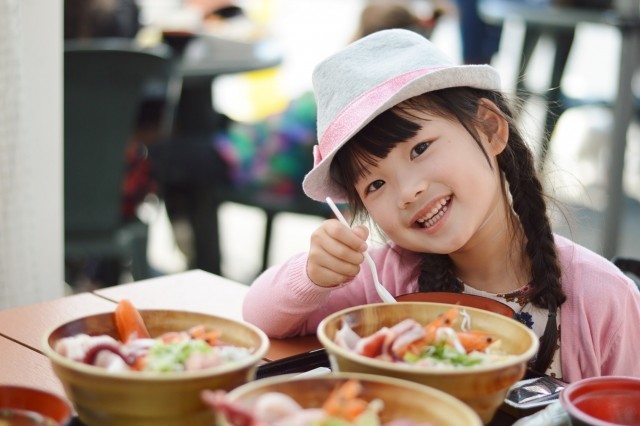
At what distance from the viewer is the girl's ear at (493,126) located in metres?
1.45

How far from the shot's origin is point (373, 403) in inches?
32.7

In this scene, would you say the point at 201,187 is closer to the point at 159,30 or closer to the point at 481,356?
the point at 159,30

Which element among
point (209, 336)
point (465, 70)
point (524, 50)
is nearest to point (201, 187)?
point (524, 50)

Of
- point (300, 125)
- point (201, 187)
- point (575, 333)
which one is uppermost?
point (575, 333)

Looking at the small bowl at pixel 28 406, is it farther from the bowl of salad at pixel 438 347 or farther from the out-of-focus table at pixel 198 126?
the out-of-focus table at pixel 198 126

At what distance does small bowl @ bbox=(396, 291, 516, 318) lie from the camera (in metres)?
1.22

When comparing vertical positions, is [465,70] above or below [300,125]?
above

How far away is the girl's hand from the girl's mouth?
4.3 inches

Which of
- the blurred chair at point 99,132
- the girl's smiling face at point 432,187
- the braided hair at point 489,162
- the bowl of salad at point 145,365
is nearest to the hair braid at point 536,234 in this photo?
the braided hair at point 489,162

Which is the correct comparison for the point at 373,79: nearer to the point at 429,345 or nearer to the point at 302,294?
the point at 302,294

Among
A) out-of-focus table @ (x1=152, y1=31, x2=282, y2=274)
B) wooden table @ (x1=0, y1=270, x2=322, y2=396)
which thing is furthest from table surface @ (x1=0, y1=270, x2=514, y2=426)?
out-of-focus table @ (x1=152, y1=31, x2=282, y2=274)

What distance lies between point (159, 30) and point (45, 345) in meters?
2.86

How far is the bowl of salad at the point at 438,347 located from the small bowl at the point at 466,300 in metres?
0.13

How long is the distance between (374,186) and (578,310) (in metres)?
0.33
